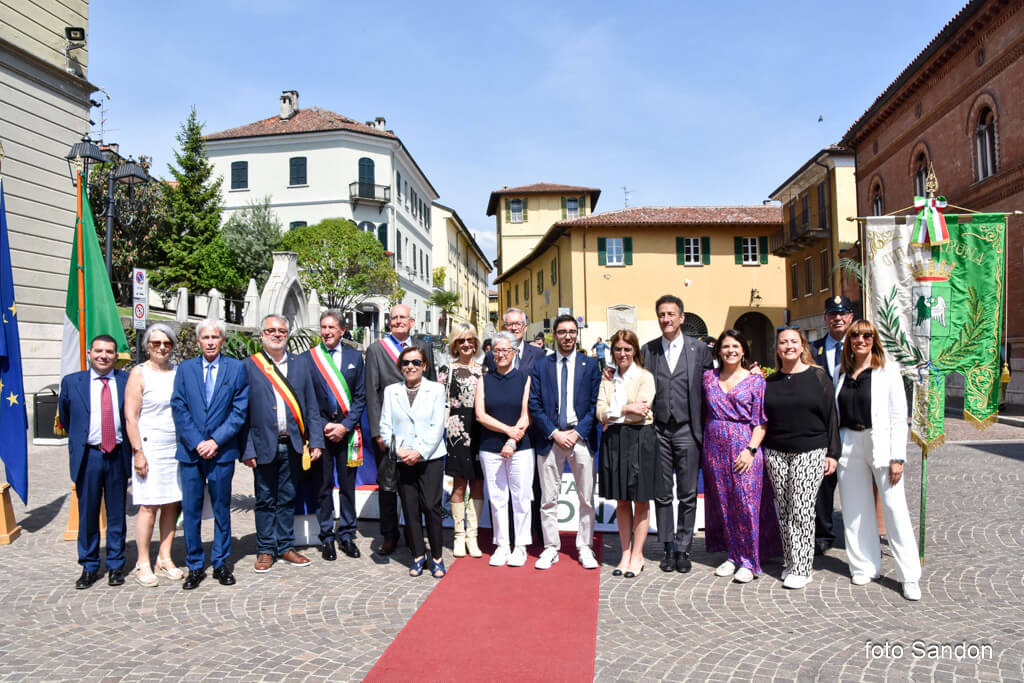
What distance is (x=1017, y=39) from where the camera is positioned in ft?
54.7

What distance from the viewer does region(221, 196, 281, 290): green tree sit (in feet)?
116

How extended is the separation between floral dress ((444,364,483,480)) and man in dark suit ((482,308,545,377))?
0.74 ft

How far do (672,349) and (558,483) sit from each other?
140cm

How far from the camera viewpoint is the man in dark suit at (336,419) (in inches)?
234

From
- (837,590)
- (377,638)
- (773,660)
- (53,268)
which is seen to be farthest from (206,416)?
(53,268)

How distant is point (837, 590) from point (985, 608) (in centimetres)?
85

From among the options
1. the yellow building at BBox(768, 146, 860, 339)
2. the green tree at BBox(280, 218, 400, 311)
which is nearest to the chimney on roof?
the green tree at BBox(280, 218, 400, 311)

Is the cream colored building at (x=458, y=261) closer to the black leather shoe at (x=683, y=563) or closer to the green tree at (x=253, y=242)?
the green tree at (x=253, y=242)

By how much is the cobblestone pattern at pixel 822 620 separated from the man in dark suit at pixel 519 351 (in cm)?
176

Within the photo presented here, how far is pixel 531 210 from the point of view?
53.2m

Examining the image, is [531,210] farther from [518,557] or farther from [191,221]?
[518,557]

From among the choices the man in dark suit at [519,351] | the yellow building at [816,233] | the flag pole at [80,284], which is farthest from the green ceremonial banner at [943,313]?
the yellow building at [816,233]

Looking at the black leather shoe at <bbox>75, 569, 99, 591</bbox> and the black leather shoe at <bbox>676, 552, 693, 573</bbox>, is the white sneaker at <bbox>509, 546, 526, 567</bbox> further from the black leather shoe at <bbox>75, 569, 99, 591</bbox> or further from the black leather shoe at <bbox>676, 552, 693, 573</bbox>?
the black leather shoe at <bbox>75, 569, 99, 591</bbox>

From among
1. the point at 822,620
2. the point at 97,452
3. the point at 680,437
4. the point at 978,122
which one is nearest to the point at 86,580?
the point at 97,452
